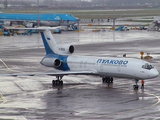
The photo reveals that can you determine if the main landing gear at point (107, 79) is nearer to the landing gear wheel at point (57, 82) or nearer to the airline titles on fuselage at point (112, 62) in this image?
the airline titles on fuselage at point (112, 62)

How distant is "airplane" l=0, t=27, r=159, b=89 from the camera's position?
97.9 ft

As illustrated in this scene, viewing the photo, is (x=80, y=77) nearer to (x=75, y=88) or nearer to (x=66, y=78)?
(x=66, y=78)

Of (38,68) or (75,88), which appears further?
(38,68)

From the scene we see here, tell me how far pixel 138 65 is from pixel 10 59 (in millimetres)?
26960

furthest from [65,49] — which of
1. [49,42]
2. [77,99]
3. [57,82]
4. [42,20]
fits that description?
[42,20]

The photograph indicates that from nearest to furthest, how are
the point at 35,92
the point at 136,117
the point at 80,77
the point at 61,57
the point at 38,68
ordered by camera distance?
the point at 136,117 → the point at 35,92 → the point at 61,57 → the point at 80,77 → the point at 38,68

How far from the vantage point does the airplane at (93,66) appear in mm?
29850

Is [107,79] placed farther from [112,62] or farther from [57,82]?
[57,82]

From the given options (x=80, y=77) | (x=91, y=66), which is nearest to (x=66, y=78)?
(x=80, y=77)

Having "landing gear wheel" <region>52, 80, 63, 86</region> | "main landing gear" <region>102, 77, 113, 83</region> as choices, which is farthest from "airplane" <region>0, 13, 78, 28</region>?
"main landing gear" <region>102, 77, 113, 83</region>

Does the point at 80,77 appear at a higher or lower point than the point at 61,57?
lower

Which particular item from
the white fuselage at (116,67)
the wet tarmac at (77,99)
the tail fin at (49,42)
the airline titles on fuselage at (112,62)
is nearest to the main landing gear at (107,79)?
the wet tarmac at (77,99)

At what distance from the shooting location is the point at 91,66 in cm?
3234

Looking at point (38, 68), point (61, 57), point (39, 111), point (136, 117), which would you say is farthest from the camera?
point (38, 68)
